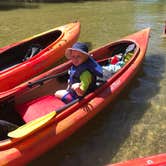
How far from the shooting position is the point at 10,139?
4820mm

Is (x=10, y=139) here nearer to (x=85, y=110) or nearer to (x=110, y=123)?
(x=85, y=110)

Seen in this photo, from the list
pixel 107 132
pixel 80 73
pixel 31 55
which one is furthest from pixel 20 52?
pixel 107 132

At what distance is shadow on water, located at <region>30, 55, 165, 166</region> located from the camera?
18.1 feet

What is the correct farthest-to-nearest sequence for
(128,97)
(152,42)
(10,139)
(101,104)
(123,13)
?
1. (123,13)
2. (152,42)
3. (128,97)
4. (101,104)
5. (10,139)

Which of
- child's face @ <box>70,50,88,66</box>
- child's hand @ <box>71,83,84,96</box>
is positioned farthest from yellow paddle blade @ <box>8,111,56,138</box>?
child's face @ <box>70,50,88,66</box>

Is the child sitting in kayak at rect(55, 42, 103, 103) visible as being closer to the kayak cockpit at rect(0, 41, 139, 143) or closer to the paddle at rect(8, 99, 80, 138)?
the kayak cockpit at rect(0, 41, 139, 143)

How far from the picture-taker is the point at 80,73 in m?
5.79

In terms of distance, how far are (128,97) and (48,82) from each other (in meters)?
1.77

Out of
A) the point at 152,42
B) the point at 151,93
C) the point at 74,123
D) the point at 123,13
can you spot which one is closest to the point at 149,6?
the point at 123,13

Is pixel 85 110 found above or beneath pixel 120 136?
above

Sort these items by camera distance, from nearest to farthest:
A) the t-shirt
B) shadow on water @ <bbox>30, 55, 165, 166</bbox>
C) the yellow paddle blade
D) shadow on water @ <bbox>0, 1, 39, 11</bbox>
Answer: the yellow paddle blade
shadow on water @ <bbox>30, 55, 165, 166</bbox>
the t-shirt
shadow on water @ <bbox>0, 1, 39, 11</bbox>

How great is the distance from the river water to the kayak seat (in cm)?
59

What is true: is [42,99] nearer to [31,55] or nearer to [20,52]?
[31,55]

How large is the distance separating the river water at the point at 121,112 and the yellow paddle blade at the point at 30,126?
0.68 m
